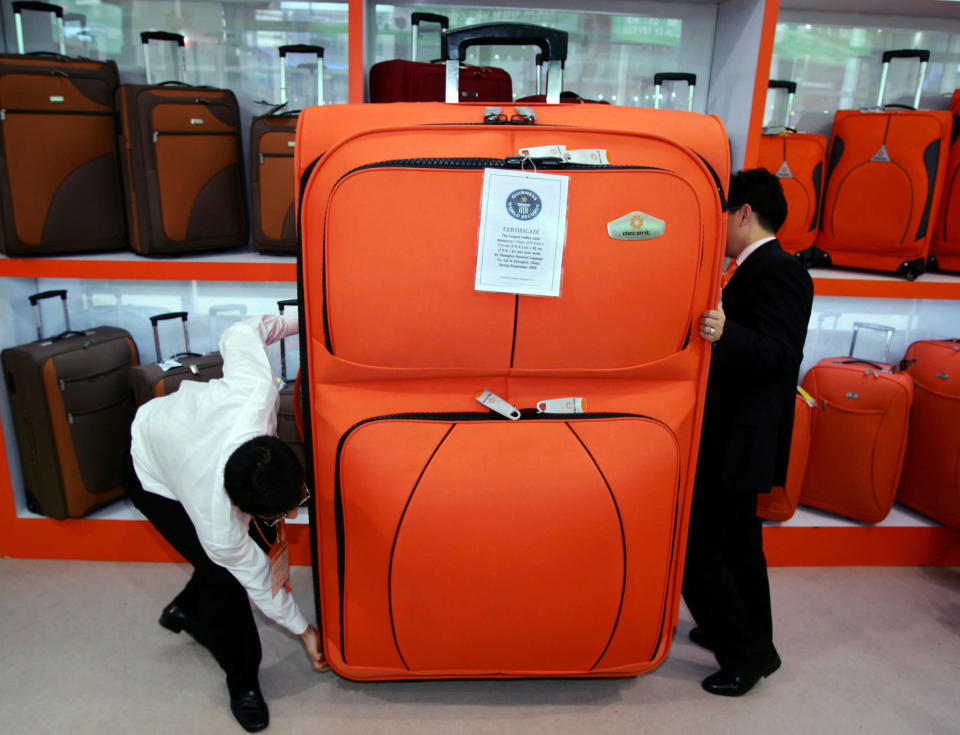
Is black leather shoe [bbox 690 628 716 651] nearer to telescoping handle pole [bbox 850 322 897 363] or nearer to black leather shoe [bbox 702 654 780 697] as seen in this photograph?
black leather shoe [bbox 702 654 780 697]

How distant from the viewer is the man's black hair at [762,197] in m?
1.50

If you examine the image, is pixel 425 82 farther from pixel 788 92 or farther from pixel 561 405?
pixel 788 92

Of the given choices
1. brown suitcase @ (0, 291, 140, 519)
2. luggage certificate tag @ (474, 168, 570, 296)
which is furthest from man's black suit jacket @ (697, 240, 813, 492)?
brown suitcase @ (0, 291, 140, 519)

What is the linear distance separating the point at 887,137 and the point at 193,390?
84.0 inches

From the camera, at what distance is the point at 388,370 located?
1.29m

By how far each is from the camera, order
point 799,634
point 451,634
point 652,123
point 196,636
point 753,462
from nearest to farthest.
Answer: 1. point 652,123
2. point 451,634
3. point 753,462
4. point 196,636
5. point 799,634

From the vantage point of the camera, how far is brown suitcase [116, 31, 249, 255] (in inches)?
75.2

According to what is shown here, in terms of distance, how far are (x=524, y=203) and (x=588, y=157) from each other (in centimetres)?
15

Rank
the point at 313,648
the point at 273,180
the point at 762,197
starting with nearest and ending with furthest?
the point at 762,197, the point at 313,648, the point at 273,180

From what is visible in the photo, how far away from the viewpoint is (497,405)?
52.6 inches

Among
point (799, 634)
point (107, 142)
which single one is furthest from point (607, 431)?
point (107, 142)

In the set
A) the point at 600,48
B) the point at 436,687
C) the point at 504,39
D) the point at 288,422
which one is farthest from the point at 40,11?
the point at 436,687

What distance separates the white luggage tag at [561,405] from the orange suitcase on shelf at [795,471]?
1.05 metres

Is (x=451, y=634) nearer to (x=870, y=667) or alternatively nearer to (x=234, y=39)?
(x=870, y=667)
